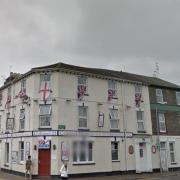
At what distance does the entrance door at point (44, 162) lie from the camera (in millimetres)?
23589

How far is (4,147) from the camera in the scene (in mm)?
29453

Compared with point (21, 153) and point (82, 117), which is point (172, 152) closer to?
point (82, 117)

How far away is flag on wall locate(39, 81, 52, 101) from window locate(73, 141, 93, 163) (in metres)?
4.57

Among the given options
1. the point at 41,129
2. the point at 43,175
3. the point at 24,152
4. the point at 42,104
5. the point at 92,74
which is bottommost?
the point at 43,175

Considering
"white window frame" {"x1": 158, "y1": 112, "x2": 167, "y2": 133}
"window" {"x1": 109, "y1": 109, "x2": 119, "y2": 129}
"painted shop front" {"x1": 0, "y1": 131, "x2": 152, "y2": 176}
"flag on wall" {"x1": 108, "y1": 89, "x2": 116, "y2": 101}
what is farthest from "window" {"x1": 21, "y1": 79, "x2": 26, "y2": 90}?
"white window frame" {"x1": 158, "y1": 112, "x2": 167, "y2": 133}

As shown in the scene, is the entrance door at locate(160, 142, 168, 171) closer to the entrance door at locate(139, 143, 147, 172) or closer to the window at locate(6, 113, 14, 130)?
the entrance door at locate(139, 143, 147, 172)

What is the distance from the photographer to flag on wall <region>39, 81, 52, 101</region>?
81.6 ft

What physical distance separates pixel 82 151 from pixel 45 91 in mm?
5953

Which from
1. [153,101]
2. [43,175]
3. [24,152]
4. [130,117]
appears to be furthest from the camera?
[153,101]

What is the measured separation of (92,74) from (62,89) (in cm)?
344

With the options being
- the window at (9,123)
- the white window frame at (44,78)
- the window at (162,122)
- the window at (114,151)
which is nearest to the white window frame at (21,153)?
the window at (9,123)

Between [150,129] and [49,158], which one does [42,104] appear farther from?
[150,129]

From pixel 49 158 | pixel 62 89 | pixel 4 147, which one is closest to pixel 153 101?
pixel 62 89

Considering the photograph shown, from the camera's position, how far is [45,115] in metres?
24.7
